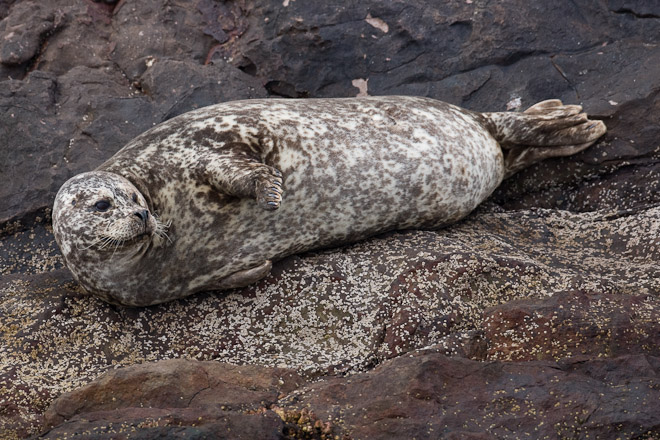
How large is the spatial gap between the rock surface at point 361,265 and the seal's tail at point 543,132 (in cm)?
13

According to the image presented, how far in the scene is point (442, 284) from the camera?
17.5 ft

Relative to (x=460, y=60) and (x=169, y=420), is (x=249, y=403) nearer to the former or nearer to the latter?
(x=169, y=420)

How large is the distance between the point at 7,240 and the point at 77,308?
138 cm

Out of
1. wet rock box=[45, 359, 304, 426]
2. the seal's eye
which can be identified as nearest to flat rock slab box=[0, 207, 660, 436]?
wet rock box=[45, 359, 304, 426]

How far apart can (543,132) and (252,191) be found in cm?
269

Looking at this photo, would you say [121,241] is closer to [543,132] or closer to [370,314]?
[370,314]

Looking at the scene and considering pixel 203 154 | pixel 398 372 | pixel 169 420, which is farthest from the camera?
pixel 203 154

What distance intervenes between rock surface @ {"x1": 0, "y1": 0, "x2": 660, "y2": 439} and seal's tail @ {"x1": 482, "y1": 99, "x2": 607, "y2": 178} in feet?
0.41

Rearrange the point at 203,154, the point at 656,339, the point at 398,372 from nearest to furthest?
the point at 398,372
the point at 656,339
the point at 203,154

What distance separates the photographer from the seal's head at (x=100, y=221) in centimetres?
508

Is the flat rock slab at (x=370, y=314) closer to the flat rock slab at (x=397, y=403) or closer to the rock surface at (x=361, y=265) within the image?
the rock surface at (x=361, y=265)

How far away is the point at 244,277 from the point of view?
557cm

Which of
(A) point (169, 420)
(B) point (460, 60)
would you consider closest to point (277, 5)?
(B) point (460, 60)

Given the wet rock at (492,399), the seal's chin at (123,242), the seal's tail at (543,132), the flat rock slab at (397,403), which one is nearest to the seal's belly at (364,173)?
the seal's tail at (543,132)
